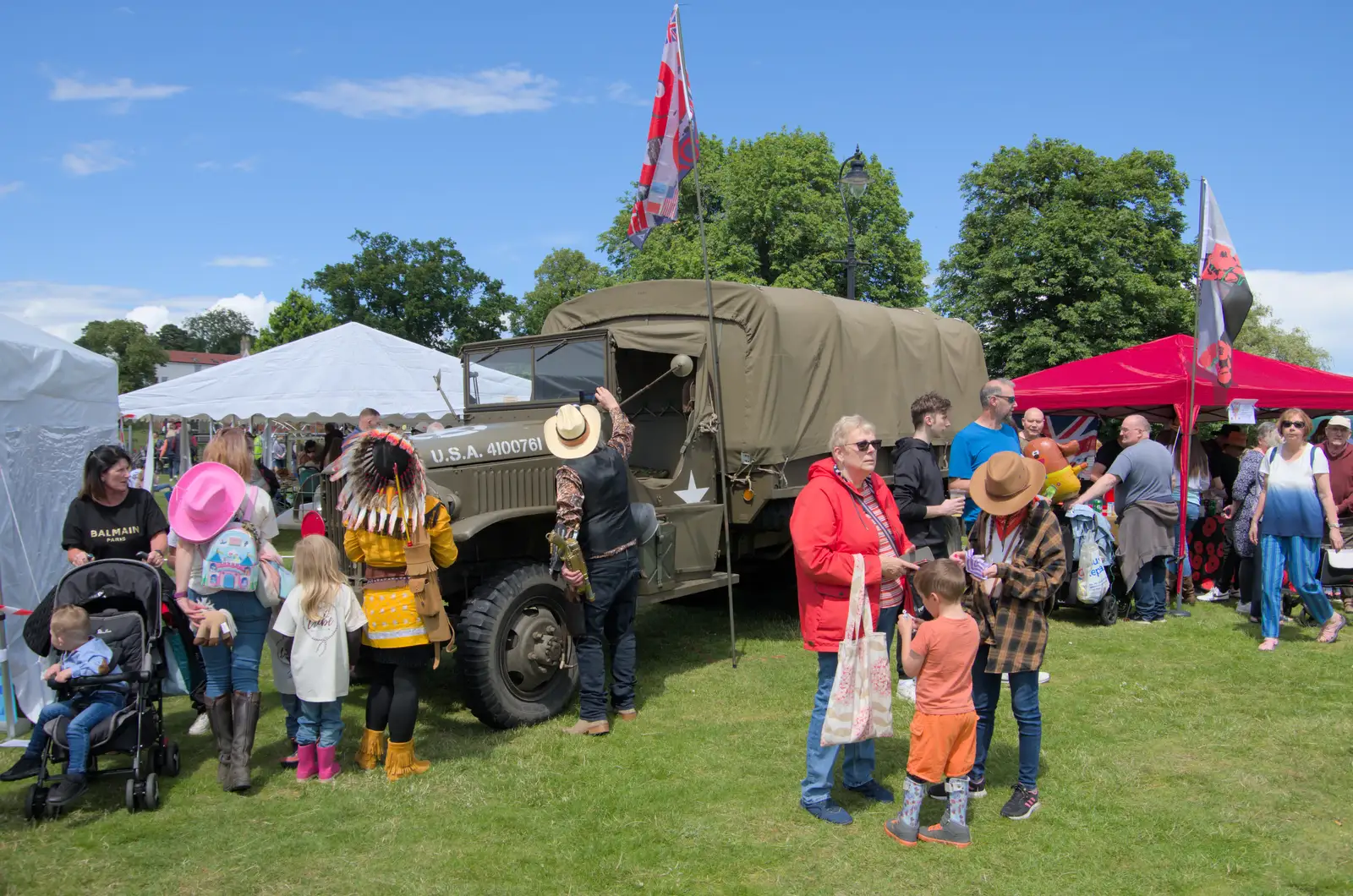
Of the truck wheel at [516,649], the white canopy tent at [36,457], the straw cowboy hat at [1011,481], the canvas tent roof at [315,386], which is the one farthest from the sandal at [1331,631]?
the canvas tent roof at [315,386]

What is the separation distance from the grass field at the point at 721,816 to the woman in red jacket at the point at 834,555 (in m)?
0.32

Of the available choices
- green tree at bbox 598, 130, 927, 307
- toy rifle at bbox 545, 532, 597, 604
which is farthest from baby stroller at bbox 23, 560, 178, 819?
green tree at bbox 598, 130, 927, 307

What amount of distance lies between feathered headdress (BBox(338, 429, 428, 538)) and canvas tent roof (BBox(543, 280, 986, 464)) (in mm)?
2580

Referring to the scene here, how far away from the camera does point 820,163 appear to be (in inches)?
1216

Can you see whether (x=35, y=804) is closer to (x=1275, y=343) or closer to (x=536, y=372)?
(x=536, y=372)

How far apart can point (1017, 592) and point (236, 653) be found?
3.70 meters

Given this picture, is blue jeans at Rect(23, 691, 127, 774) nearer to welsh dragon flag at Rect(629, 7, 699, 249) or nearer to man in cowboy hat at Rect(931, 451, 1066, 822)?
man in cowboy hat at Rect(931, 451, 1066, 822)

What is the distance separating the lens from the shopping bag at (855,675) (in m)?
3.72

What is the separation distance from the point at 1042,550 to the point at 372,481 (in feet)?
10.2

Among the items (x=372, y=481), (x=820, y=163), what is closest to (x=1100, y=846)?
(x=372, y=481)

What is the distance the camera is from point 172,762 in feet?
14.9

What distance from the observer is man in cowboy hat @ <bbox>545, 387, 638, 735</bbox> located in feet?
16.7

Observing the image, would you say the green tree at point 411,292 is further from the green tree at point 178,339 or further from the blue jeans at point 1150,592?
the green tree at point 178,339

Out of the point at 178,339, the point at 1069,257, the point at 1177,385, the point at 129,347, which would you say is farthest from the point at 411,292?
the point at 178,339
